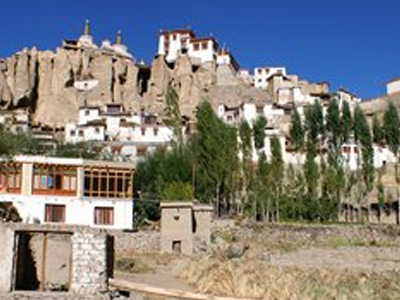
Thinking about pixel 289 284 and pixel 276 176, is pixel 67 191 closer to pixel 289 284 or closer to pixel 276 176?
pixel 289 284

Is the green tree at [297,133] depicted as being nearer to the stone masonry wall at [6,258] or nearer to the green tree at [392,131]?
the green tree at [392,131]

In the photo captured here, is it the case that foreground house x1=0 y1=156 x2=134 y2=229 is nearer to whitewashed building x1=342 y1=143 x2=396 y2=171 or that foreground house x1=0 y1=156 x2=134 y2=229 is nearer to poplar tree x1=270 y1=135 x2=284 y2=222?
poplar tree x1=270 y1=135 x2=284 y2=222

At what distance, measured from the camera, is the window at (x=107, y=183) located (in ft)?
141

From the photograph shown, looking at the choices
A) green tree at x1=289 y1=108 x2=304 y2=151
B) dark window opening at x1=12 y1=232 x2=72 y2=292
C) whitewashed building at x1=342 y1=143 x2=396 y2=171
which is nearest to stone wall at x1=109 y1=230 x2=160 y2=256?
dark window opening at x1=12 y1=232 x2=72 y2=292

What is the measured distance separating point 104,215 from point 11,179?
6355 mm

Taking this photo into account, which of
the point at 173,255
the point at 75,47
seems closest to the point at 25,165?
the point at 173,255

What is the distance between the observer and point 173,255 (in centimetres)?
3888

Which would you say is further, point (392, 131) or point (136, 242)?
point (392, 131)

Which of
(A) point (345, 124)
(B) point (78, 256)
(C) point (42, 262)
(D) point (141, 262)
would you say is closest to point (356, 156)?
(A) point (345, 124)

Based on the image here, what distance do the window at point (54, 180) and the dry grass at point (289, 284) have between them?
14.8 meters

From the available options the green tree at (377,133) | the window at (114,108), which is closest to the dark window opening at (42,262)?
the green tree at (377,133)

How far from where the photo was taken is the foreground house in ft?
136

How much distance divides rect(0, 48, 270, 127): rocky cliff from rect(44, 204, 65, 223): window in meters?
51.4

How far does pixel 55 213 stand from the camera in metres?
41.9
